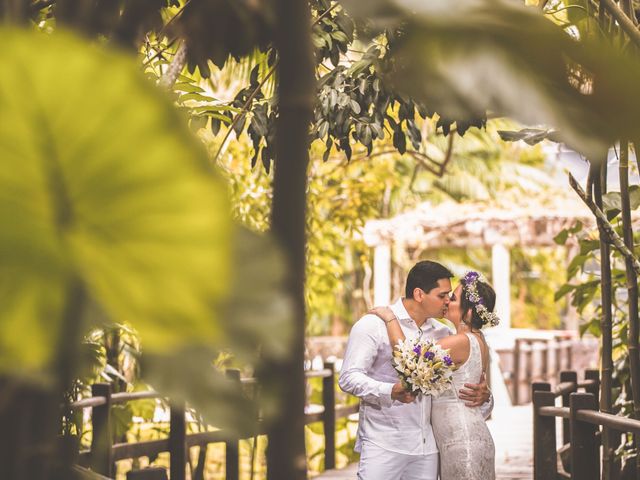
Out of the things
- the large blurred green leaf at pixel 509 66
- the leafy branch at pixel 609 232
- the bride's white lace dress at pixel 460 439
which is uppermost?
the leafy branch at pixel 609 232

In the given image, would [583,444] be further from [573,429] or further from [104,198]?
[104,198]

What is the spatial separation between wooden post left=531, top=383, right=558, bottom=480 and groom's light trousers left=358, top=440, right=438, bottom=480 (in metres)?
0.92

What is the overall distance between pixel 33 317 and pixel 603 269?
9.82 feet

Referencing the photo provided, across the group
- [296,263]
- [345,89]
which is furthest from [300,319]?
[345,89]

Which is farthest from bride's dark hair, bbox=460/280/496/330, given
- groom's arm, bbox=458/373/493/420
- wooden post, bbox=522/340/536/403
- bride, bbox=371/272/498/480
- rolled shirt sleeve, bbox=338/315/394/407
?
wooden post, bbox=522/340/536/403

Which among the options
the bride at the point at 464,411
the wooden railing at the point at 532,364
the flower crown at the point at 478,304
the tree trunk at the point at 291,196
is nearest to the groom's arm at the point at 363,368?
the bride at the point at 464,411

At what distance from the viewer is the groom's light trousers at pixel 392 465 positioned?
4.02 m

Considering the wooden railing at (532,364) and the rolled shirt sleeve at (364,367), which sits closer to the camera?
the rolled shirt sleeve at (364,367)

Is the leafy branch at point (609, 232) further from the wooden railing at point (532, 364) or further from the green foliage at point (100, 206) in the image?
the wooden railing at point (532, 364)

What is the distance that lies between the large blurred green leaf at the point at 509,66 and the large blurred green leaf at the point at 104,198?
5.0 inches

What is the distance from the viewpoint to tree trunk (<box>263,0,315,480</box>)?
0.33m

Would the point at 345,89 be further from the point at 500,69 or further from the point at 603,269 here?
the point at 500,69

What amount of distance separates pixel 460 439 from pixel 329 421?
3.18m

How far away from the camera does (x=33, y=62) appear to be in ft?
0.77
